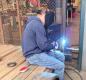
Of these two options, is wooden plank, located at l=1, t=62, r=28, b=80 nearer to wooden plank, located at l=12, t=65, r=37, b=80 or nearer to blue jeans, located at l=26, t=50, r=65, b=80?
wooden plank, located at l=12, t=65, r=37, b=80

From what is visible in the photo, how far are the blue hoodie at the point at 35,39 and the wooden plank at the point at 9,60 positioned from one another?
295 millimetres

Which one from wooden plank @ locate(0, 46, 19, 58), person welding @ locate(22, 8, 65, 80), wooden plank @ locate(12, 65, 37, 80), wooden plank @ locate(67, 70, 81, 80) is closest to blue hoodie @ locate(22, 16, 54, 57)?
person welding @ locate(22, 8, 65, 80)

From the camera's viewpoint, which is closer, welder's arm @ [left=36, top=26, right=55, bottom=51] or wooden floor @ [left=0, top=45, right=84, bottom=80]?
wooden floor @ [left=0, top=45, right=84, bottom=80]

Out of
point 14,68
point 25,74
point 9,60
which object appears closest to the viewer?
point 25,74

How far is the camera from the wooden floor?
2.11m

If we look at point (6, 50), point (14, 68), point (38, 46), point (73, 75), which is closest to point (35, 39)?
point (38, 46)

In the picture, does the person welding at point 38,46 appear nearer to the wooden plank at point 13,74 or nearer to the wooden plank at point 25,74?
the wooden plank at point 25,74

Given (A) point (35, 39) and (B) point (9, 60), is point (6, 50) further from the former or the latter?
(A) point (35, 39)

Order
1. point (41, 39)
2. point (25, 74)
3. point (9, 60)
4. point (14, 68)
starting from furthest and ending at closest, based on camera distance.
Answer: point (9, 60) < point (14, 68) < point (41, 39) < point (25, 74)

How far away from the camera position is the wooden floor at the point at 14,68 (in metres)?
2.11

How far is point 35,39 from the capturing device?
2342 millimetres

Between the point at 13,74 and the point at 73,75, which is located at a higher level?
the point at 13,74

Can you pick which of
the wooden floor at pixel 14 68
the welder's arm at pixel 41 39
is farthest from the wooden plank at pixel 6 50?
the welder's arm at pixel 41 39

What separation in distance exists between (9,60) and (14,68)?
347 mm
